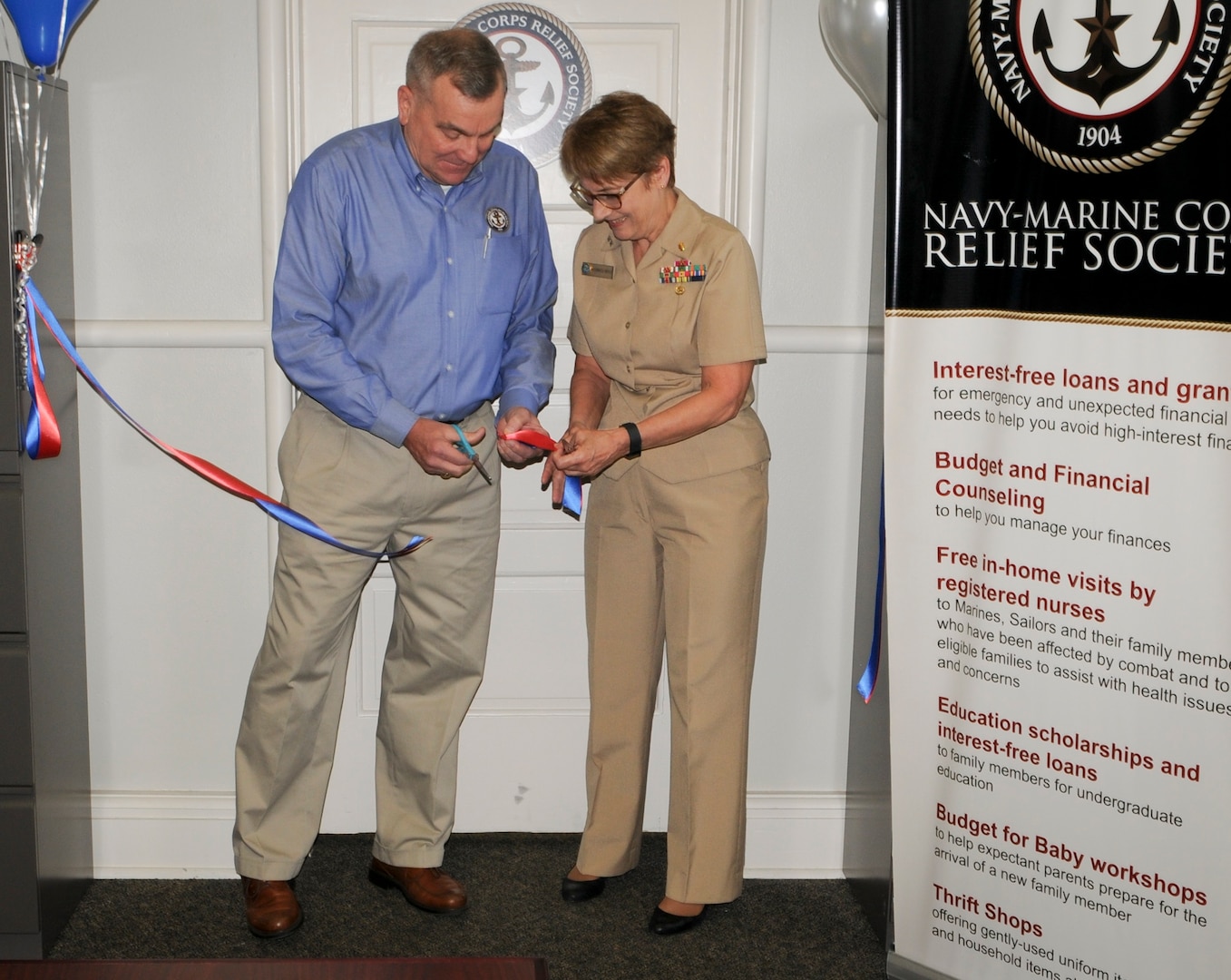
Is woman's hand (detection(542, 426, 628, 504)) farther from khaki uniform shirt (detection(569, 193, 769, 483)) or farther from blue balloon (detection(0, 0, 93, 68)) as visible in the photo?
blue balloon (detection(0, 0, 93, 68))

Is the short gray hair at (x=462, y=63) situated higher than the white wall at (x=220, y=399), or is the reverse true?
the short gray hair at (x=462, y=63)

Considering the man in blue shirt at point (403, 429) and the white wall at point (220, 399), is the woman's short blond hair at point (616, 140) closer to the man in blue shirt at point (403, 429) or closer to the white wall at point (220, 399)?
the man in blue shirt at point (403, 429)

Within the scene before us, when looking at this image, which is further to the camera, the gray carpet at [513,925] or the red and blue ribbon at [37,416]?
the gray carpet at [513,925]

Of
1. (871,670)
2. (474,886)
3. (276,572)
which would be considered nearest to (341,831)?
(474,886)

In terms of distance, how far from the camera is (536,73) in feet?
9.63

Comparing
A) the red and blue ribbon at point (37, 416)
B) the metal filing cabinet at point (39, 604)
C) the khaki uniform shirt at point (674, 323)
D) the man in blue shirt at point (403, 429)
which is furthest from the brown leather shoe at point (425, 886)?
the red and blue ribbon at point (37, 416)

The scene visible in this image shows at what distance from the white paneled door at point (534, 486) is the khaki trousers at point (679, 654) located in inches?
11.5

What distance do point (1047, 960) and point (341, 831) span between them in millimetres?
1737

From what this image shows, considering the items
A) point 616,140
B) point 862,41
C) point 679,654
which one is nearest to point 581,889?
point 679,654

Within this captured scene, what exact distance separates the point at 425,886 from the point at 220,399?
1.24 metres

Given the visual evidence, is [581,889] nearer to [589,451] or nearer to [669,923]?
[669,923]

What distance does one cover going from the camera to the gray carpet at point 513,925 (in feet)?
8.85

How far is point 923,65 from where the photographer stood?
228cm

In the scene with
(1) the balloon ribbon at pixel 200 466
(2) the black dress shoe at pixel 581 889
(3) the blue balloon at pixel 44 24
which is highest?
(3) the blue balloon at pixel 44 24
